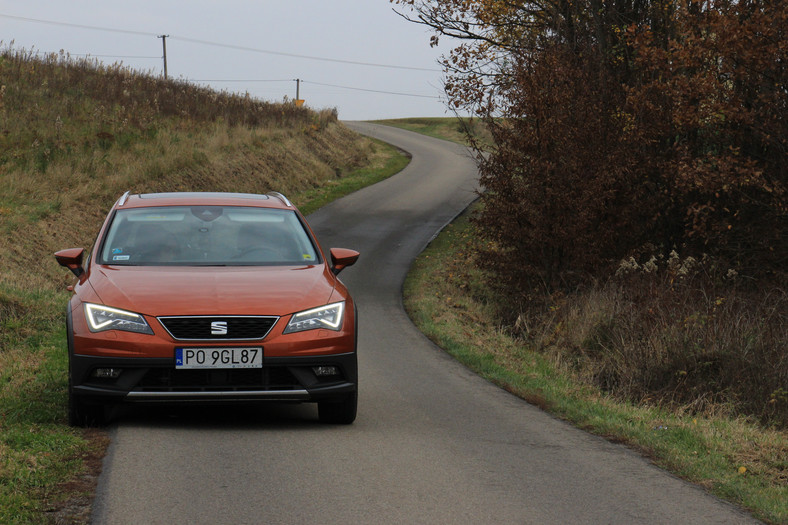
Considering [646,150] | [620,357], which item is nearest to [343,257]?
[620,357]

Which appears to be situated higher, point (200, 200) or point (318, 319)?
point (200, 200)

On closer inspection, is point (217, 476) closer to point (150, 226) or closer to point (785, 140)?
point (150, 226)

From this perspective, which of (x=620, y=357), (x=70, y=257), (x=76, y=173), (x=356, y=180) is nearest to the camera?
(x=70, y=257)

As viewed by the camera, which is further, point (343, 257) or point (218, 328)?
point (343, 257)

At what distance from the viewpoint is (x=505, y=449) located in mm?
7355

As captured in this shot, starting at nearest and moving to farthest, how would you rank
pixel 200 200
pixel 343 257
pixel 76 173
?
1. pixel 343 257
2. pixel 200 200
3. pixel 76 173

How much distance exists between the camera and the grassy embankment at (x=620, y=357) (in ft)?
23.9

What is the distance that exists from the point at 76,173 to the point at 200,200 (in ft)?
53.1

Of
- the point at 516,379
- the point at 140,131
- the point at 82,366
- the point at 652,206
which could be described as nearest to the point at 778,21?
the point at 652,206

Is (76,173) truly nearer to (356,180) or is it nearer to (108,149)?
(108,149)

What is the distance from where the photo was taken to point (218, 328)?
7.13 meters

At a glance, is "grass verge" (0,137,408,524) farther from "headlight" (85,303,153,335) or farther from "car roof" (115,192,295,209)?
"car roof" (115,192,295,209)

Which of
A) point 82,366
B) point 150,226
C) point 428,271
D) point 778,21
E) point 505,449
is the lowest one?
point 428,271

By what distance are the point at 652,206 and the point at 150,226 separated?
13.3 meters
